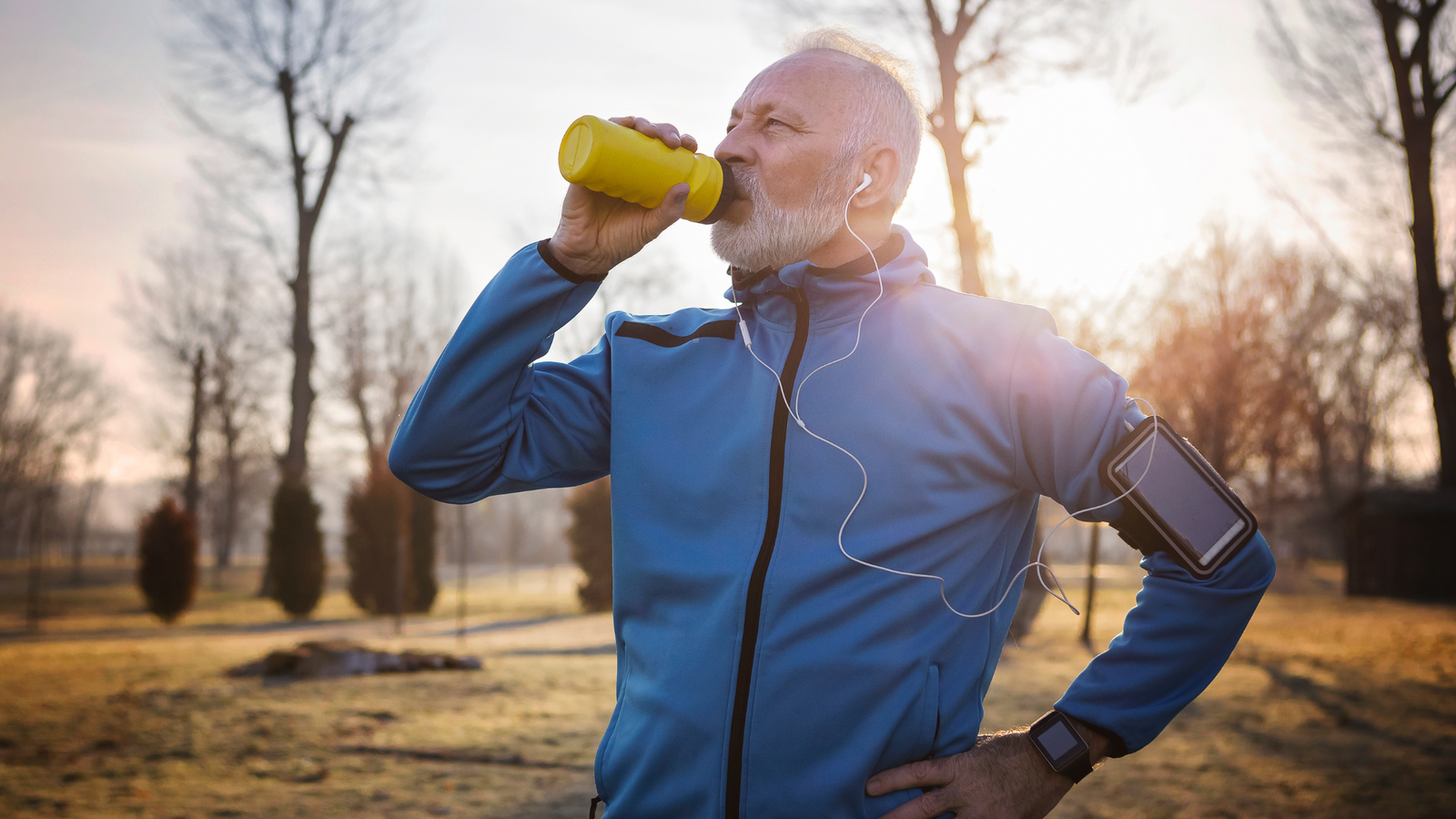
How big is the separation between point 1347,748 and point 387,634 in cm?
1319

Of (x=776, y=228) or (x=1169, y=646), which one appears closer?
(x=1169, y=646)

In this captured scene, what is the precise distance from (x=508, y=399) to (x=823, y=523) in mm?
600

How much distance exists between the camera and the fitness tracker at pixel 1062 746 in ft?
4.63

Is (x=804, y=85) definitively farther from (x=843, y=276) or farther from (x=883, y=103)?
(x=843, y=276)

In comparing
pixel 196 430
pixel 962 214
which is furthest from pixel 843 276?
pixel 196 430

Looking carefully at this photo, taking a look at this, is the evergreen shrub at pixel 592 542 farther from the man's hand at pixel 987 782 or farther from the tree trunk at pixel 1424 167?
the man's hand at pixel 987 782

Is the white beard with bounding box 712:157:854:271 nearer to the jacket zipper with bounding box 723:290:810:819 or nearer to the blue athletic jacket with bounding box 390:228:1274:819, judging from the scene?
the blue athletic jacket with bounding box 390:228:1274:819

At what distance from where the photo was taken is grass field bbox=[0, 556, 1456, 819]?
14.4ft

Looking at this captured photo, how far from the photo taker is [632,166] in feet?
4.86

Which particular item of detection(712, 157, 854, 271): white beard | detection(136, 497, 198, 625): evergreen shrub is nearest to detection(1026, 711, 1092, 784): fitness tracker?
detection(712, 157, 854, 271): white beard

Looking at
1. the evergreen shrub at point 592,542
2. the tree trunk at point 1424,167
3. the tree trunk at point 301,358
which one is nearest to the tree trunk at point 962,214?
the tree trunk at point 1424,167

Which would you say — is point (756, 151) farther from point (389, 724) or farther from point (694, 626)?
point (389, 724)

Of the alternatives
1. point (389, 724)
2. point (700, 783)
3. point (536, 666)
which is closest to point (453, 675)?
point (536, 666)

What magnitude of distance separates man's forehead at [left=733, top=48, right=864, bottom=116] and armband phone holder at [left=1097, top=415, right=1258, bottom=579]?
2.76 feet
